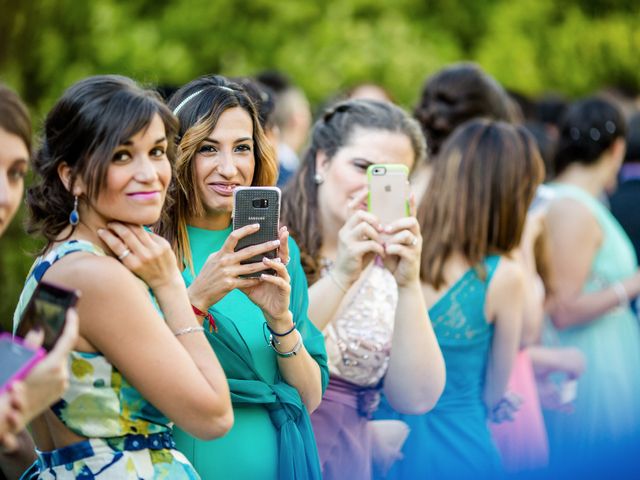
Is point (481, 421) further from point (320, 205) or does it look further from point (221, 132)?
point (221, 132)

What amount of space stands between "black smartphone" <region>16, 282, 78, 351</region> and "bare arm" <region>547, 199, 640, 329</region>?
442cm

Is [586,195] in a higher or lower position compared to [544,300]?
higher

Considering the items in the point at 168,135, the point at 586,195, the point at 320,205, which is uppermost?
the point at 168,135

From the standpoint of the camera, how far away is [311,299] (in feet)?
12.5

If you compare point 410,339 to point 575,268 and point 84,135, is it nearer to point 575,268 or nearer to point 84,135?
point 84,135

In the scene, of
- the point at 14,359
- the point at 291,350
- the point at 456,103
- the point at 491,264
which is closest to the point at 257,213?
the point at 291,350

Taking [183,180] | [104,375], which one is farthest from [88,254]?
[183,180]

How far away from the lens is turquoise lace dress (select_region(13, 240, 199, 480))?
102 inches

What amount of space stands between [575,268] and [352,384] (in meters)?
2.65

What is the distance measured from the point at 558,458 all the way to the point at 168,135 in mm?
1445

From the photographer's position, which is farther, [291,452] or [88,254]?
[291,452]

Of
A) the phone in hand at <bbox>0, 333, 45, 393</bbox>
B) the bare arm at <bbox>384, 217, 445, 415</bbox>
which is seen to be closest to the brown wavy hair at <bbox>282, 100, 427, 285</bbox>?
the bare arm at <bbox>384, 217, 445, 415</bbox>

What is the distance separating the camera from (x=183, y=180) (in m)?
3.28

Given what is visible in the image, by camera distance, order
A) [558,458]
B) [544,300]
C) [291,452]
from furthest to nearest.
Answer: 1. [544,300]
2. [291,452]
3. [558,458]
